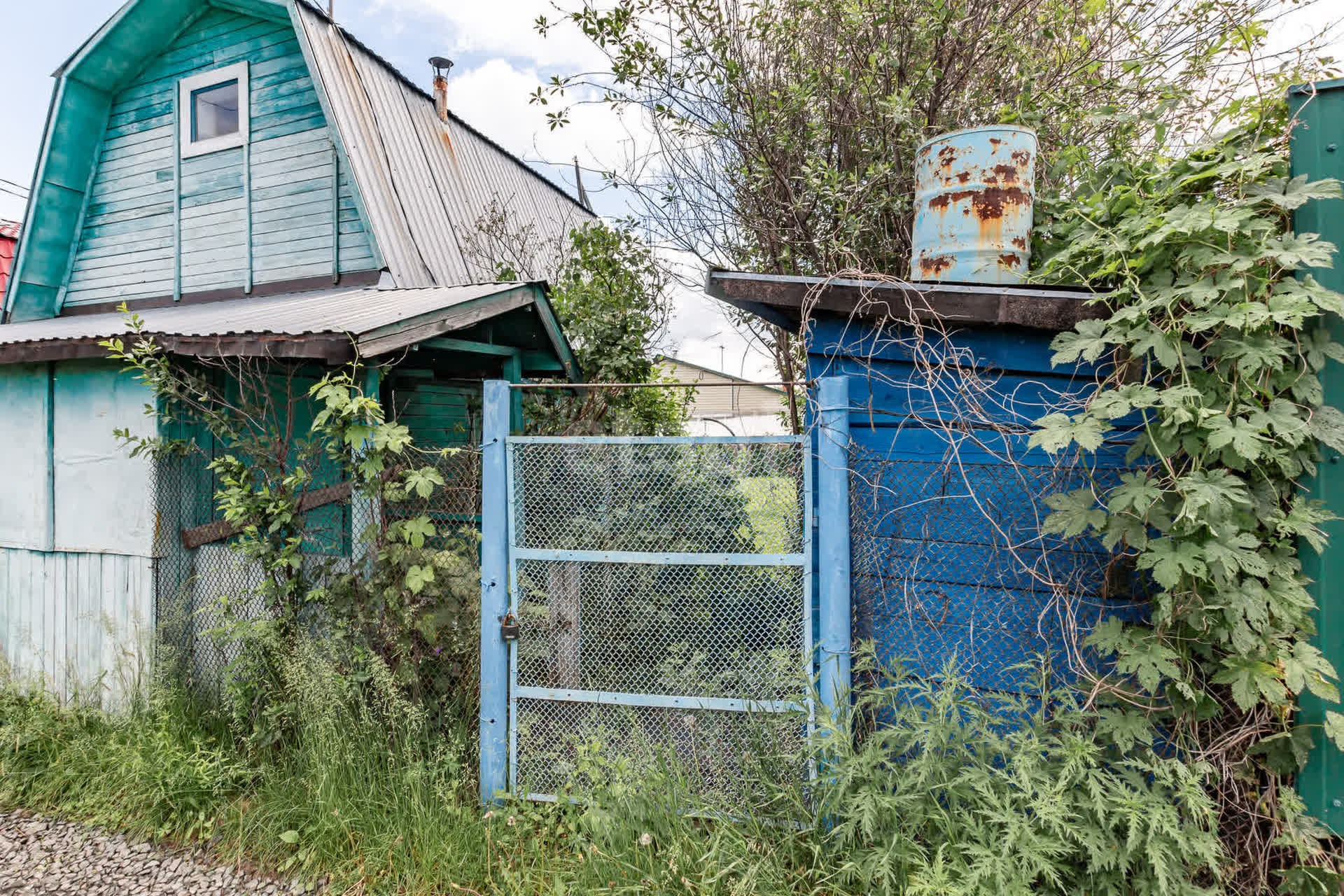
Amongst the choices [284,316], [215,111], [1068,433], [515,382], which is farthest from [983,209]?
[215,111]

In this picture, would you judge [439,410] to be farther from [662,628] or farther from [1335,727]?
[1335,727]

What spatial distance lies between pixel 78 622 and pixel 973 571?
577 cm

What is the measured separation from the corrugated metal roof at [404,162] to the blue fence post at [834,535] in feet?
15.0

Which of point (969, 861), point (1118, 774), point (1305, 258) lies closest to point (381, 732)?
point (969, 861)

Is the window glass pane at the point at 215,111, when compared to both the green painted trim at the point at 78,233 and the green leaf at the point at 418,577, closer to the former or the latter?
the green painted trim at the point at 78,233

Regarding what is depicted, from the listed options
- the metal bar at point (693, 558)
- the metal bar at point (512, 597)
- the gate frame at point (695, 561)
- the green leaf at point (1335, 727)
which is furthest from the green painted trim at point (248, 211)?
the green leaf at point (1335, 727)

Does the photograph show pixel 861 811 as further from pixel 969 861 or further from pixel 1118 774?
pixel 1118 774

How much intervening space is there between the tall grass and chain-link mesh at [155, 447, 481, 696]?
0.48 meters

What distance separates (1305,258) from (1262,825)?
6.94 ft

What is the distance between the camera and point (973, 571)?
2916 mm

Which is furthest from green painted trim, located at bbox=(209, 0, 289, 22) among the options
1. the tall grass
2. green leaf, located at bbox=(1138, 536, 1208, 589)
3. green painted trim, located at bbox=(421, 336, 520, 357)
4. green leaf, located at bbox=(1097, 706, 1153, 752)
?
green leaf, located at bbox=(1097, 706, 1153, 752)

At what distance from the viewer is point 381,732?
3.35 m

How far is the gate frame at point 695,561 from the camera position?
112 inches

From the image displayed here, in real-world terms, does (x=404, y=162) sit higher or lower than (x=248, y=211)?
higher
